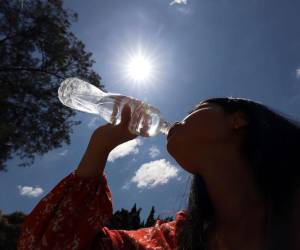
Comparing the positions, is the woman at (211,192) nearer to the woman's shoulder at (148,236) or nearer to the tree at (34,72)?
the woman's shoulder at (148,236)

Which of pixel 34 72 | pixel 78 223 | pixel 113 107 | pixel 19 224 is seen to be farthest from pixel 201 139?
pixel 19 224

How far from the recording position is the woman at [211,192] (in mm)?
1559

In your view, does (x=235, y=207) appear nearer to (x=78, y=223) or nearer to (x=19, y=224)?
(x=78, y=223)

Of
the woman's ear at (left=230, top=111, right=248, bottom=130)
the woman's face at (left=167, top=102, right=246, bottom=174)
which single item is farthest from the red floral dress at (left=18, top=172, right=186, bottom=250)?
the woman's ear at (left=230, top=111, right=248, bottom=130)

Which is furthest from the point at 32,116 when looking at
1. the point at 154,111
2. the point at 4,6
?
the point at 154,111

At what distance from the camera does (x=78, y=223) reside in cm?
159

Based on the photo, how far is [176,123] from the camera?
6.14 feet

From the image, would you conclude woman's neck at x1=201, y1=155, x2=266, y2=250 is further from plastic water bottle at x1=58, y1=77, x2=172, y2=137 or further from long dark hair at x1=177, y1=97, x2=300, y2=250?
plastic water bottle at x1=58, y1=77, x2=172, y2=137

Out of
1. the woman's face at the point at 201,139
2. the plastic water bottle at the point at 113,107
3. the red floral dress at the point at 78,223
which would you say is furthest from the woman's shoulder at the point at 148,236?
the plastic water bottle at the point at 113,107

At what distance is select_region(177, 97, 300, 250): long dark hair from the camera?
164cm

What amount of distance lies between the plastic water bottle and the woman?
1.02 feet

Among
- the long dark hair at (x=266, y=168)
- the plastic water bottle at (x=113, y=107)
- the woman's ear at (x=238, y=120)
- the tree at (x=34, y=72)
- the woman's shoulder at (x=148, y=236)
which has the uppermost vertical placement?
the tree at (x=34, y=72)

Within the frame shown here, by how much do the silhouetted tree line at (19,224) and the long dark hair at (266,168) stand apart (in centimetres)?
515

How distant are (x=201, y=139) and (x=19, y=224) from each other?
51.0 ft
